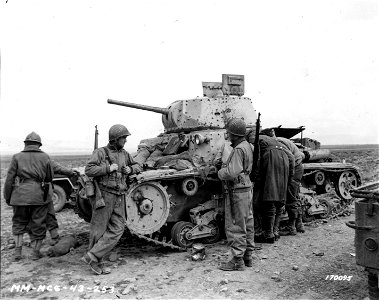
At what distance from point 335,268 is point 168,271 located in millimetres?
2342

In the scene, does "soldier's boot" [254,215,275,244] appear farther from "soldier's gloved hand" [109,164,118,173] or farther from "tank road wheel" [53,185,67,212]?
"tank road wheel" [53,185,67,212]

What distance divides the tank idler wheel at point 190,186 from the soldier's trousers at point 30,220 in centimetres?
237

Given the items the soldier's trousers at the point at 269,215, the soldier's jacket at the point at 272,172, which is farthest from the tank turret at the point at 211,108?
the soldier's trousers at the point at 269,215

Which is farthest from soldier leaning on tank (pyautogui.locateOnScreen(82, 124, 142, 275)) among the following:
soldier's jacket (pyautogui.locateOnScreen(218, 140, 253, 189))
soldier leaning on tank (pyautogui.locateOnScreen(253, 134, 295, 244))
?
soldier leaning on tank (pyautogui.locateOnScreen(253, 134, 295, 244))

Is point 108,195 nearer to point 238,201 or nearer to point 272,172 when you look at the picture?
point 238,201

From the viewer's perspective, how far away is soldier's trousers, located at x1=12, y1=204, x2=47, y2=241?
6805mm

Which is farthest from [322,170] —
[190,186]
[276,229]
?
[190,186]

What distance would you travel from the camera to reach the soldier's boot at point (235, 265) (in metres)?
5.91

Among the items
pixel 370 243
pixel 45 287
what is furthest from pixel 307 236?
pixel 45 287

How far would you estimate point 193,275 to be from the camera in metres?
5.78

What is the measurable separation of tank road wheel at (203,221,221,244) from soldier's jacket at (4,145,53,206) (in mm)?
2876

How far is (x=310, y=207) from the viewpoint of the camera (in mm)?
9242

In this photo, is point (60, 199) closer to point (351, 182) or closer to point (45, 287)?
point (45, 287)

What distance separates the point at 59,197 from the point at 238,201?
6.88 metres
